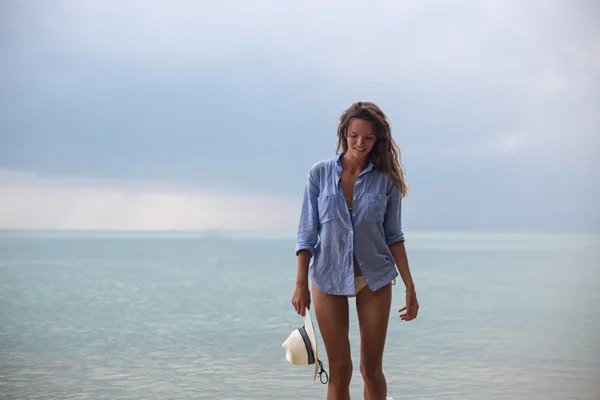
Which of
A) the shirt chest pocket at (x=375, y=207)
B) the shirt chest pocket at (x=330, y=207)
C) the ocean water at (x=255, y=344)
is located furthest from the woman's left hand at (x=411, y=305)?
the ocean water at (x=255, y=344)

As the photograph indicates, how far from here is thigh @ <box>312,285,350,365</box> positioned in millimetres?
3400

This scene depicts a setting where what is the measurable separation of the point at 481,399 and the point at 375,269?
2875mm

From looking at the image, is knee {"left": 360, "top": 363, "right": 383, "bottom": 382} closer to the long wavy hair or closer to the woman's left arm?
the woman's left arm

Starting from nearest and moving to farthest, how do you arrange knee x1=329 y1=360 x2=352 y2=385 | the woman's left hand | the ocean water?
knee x1=329 y1=360 x2=352 y2=385, the woman's left hand, the ocean water

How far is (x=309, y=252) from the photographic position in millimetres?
3498

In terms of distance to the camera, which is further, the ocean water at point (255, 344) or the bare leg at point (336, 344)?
the ocean water at point (255, 344)

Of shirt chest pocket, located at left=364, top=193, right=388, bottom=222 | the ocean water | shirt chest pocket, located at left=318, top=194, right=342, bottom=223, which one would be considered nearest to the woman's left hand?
shirt chest pocket, located at left=364, top=193, right=388, bottom=222

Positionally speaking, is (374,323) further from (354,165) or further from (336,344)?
(354,165)

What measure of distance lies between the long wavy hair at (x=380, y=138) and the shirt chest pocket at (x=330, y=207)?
230 mm

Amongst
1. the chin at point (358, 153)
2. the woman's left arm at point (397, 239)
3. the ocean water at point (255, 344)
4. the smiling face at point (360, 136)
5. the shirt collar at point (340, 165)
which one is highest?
the smiling face at point (360, 136)

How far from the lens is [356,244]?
11.3ft

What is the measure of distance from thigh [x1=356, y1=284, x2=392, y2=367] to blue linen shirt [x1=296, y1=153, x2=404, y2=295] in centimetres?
5

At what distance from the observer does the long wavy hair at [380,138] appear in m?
3.42

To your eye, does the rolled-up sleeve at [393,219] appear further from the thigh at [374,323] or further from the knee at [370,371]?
the knee at [370,371]
